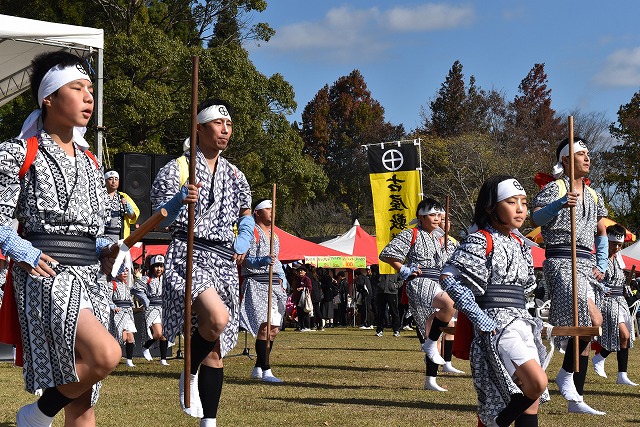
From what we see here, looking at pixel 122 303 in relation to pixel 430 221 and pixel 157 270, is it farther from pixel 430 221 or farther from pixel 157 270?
pixel 430 221

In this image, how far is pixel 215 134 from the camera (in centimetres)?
714

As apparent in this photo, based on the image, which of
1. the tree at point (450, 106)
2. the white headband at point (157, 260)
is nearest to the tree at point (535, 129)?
the tree at point (450, 106)

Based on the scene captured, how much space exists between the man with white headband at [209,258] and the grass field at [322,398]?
1204 millimetres

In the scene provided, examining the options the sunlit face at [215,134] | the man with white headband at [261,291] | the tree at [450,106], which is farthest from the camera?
the tree at [450,106]

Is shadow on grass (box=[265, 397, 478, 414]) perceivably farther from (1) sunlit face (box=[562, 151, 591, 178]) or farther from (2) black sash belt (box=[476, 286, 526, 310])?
(2) black sash belt (box=[476, 286, 526, 310])

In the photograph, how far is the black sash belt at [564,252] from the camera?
8758 mm

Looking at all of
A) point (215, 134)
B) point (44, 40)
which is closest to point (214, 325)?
point (215, 134)

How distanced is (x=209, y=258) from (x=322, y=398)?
345 cm

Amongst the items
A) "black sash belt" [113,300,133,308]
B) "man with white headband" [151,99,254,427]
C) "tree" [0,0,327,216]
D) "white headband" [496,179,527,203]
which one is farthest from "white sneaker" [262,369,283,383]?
"tree" [0,0,327,216]

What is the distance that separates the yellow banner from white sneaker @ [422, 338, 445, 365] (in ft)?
34.7

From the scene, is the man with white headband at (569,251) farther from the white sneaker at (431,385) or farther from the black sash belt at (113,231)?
the black sash belt at (113,231)

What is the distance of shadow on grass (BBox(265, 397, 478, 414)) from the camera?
30.4ft

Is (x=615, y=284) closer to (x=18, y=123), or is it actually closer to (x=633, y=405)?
(x=633, y=405)

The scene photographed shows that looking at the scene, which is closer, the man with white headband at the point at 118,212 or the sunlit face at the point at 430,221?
the man with white headband at the point at 118,212
